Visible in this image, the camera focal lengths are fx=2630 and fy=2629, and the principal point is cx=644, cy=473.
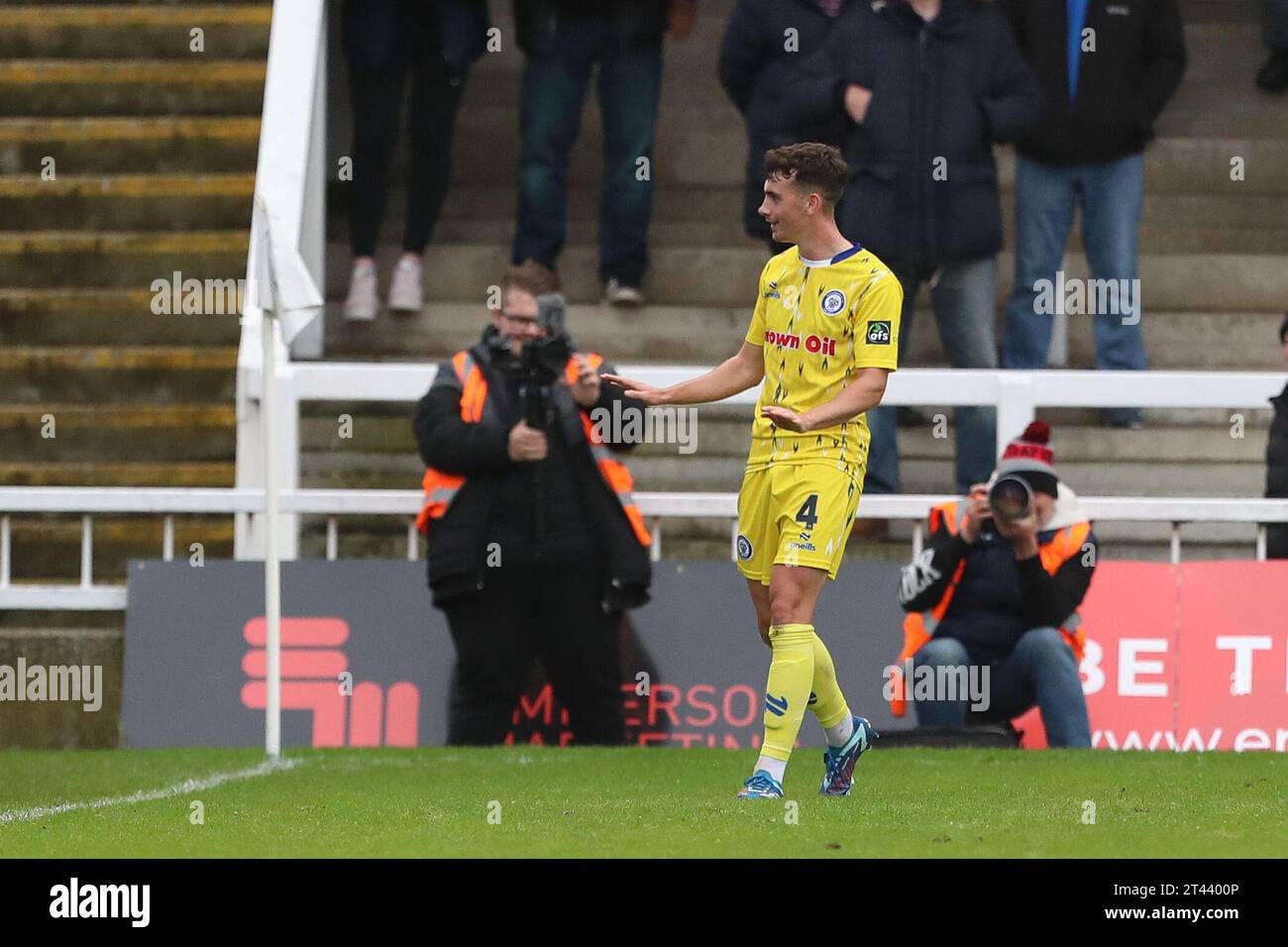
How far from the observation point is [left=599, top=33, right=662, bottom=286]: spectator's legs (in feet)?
44.0

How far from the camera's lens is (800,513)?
8.05m

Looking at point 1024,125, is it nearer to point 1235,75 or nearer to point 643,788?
point 1235,75

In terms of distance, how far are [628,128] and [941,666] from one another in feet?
12.7

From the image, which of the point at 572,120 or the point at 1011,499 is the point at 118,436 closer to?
the point at 572,120

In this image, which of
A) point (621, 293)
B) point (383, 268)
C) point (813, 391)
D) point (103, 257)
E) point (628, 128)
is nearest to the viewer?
point (813, 391)

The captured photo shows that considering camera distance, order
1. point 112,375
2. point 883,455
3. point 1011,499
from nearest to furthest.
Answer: point 1011,499 → point 883,455 → point 112,375

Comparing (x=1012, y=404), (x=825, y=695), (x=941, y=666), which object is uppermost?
(x=1012, y=404)

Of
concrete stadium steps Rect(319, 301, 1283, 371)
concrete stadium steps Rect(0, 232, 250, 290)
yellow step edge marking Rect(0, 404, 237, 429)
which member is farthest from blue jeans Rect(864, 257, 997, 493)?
concrete stadium steps Rect(0, 232, 250, 290)

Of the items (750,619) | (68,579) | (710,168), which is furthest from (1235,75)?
(68,579)

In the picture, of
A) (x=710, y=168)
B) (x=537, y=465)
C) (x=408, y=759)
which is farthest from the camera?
(x=710, y=168)

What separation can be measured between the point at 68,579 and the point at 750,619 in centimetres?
358

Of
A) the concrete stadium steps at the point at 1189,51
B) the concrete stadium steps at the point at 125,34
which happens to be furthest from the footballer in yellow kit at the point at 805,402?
the concrete stadium steps at the point at 125,34

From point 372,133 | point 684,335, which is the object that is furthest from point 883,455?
point 372,133

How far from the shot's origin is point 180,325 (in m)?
13.9
